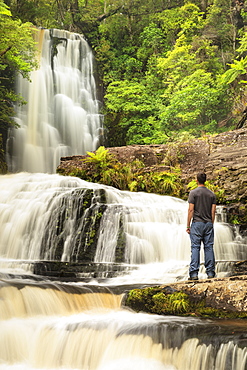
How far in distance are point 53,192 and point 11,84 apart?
11.9 meters

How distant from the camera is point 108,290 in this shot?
21.3 ft

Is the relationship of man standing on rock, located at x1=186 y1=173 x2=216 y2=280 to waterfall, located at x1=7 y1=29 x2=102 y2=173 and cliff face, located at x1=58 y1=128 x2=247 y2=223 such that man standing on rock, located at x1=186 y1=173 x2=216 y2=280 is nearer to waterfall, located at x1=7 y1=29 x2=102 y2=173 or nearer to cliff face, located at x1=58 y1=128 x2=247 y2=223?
cliff face, located at x1=58 y1=128 x2=247 y2=223

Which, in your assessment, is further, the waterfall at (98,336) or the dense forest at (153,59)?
the dense forest at (153,59)

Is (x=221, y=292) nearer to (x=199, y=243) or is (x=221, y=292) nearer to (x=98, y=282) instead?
(x=199, y=243)

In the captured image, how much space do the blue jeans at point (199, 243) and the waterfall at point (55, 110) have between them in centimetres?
1348

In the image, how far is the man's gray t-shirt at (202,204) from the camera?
6500 mm

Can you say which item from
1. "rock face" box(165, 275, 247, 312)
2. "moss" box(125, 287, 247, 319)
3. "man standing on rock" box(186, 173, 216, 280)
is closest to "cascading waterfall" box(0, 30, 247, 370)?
"moss" box(125, 287, 247, 319)

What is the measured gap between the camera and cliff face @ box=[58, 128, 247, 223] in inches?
456

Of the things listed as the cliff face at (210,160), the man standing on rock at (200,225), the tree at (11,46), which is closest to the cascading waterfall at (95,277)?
the man standing on rock at (200,225)

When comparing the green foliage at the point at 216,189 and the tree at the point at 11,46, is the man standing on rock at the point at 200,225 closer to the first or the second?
the green foliage at the point at 216,189

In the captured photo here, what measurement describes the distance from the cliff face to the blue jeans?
174 inches

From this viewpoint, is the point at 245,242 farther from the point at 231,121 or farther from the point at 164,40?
the point at 164,40

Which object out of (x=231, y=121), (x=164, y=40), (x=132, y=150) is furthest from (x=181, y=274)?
(x=164, y=40)

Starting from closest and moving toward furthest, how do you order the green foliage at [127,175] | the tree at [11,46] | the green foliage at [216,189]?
the green foliage at [216,189] < the green foliage at [127,175] < the tree at [11,46]
